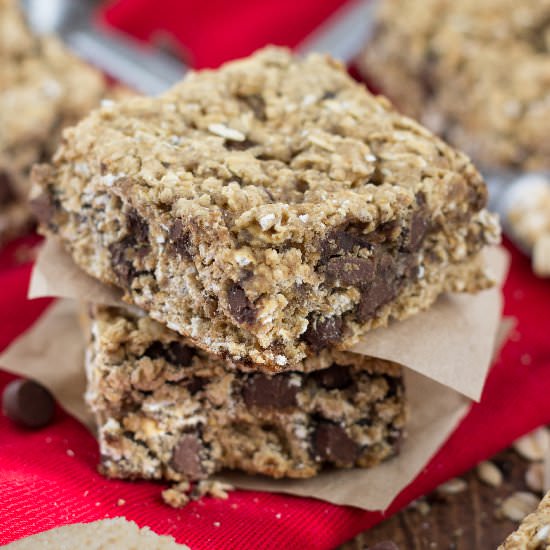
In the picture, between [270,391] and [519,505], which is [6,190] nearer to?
[270,391]

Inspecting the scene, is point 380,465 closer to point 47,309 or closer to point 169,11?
point 47,309

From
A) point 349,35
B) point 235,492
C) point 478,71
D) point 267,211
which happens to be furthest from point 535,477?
point 349,35

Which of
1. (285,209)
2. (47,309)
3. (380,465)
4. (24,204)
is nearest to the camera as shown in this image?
(285,209)

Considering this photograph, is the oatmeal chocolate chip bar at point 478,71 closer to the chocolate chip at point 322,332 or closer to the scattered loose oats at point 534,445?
the scattered loose oats at point 534,445

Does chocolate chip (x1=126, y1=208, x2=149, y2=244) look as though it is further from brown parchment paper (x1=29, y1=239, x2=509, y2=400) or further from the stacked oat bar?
brown parchment paper (x1=29, y1=239, x2=509, y2=400)

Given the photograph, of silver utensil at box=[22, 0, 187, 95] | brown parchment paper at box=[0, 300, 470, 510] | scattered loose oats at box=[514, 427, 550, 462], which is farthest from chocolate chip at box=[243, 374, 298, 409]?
silver utensil at box=[22, 0, 187, 95]

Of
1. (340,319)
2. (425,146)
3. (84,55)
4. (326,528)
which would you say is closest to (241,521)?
(326,528)

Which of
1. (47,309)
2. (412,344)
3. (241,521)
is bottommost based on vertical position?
(47,309)
